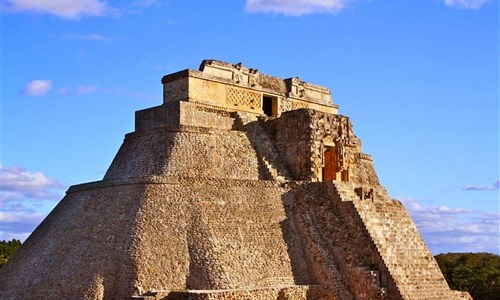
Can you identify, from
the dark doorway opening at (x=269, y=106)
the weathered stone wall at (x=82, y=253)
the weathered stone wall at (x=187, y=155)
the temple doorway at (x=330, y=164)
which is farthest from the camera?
the dark doorway opening at (x=269, y=106)

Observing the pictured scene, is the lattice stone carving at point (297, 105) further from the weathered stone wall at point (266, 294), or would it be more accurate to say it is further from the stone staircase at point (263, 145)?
the weathered stone wall at point (266, 294)

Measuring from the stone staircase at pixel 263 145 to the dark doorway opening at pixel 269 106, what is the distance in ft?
5.58

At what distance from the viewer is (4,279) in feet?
76.8

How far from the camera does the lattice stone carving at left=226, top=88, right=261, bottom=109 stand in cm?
2805

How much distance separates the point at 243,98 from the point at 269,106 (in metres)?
1.89

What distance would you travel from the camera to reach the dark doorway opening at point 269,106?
29.8 m

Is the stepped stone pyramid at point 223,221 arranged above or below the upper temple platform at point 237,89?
below

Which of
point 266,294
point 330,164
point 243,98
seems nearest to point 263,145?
point 243,98

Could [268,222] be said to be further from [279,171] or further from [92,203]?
[92,203]

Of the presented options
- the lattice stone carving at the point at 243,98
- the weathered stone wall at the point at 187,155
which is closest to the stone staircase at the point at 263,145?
the weathered stone wall at the point at 187,155

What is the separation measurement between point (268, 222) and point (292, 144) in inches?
165

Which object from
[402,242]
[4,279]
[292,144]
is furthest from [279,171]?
[4,279]

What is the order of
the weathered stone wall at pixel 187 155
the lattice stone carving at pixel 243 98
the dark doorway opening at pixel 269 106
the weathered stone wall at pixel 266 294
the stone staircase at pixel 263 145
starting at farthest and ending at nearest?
the dark doorway opening at pixel 269 106 < the lattice stone carving at pixel 243 98 < the stone staircase at pixel 263 145 < the weathered stone wall at pixel 187 155 < the weathered stone wall at pixel 266 294

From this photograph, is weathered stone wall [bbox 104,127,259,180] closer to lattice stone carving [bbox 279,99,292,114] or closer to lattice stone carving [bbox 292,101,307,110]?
lattice stone carving [bbox 279,99,292,114]
